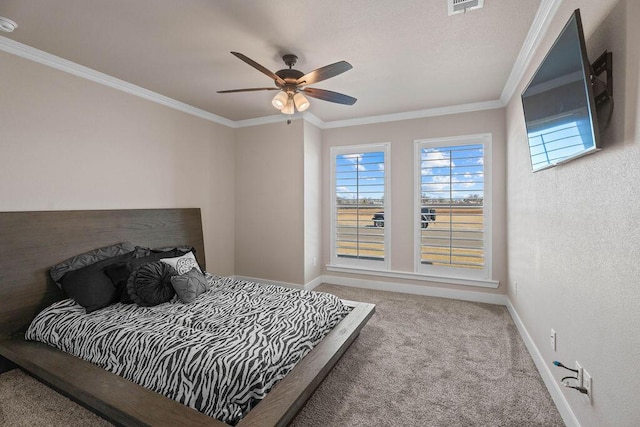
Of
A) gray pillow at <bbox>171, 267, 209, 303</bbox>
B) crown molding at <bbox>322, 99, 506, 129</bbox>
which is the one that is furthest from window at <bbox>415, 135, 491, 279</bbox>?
gray pillow at <bbox>171, 267, 209, 303</bbox>

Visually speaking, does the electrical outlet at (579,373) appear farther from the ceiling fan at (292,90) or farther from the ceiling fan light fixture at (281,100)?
the ceiling fan light fixture at (281,100)

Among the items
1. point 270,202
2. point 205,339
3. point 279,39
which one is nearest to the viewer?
point 205,339

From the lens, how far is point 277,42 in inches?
96.5

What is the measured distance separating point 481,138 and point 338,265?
8.87ft

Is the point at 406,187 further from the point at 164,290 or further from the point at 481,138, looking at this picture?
the point at 164,290

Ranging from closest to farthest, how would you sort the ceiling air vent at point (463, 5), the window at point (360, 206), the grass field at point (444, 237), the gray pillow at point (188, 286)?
the ceiling air vent at point (463, 5) < the gray pillow at point (188, 286) < the grass field at point (444, 237) < the window at point (360, 206)

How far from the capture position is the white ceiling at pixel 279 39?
80.6 inches

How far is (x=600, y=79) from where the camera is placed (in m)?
1.44

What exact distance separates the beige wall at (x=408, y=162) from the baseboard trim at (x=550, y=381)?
3.99 ft

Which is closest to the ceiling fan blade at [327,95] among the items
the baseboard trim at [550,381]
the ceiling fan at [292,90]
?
the ceiling fan at [292,90]

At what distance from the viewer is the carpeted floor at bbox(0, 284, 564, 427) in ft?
6.10

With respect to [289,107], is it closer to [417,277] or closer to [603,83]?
[603,83]

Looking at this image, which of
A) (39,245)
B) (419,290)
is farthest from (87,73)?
(419,290)

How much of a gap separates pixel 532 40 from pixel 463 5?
833mm
